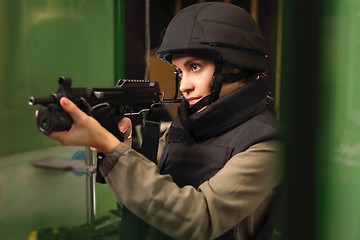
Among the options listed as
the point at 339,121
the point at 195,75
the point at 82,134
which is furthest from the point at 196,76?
the point at 339,121

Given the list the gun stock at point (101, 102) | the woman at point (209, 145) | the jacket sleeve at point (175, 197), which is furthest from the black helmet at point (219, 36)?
the jacket sleeve at point (175, 197)

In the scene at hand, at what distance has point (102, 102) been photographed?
78cm

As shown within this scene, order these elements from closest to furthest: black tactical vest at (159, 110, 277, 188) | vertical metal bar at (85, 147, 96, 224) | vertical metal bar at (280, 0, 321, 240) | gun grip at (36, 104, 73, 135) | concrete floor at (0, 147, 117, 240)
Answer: vertical metal bar at (280, 0, 321, 240) → gun grip at (36, 104, 73, 135) → black tactical vest at (159, 110, 277, 188) → concrete floor at (0, 147, 117, 240) → vertical metal bar at (85, 147, 96, 224)

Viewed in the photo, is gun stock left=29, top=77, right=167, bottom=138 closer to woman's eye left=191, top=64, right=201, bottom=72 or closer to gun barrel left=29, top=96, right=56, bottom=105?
gun barrel left=29, top=96, right=56, bottom=105

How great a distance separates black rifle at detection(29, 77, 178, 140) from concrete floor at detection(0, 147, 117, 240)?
817 mm

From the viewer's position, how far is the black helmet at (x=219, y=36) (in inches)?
32.8

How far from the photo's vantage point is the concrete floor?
58.2 inches

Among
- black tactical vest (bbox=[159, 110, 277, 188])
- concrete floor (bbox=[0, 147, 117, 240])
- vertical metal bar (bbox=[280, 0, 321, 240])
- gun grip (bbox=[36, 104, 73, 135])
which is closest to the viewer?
vertical metal bar (bbox=[280, 0, 321, 240])

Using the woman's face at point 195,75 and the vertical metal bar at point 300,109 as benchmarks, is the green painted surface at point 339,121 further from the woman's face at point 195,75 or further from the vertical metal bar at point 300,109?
the woman's face at point 195,75

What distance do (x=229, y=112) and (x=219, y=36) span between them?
171 millimetres

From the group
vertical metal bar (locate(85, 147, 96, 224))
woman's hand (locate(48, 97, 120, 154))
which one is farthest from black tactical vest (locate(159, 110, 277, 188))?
vertical metal bar (locate(85, 147, 96, 224))

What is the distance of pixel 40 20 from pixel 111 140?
1.04 m

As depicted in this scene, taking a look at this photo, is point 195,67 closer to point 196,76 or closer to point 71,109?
point 196,76

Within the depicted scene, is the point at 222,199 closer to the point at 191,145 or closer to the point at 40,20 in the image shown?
the point at 191,145
